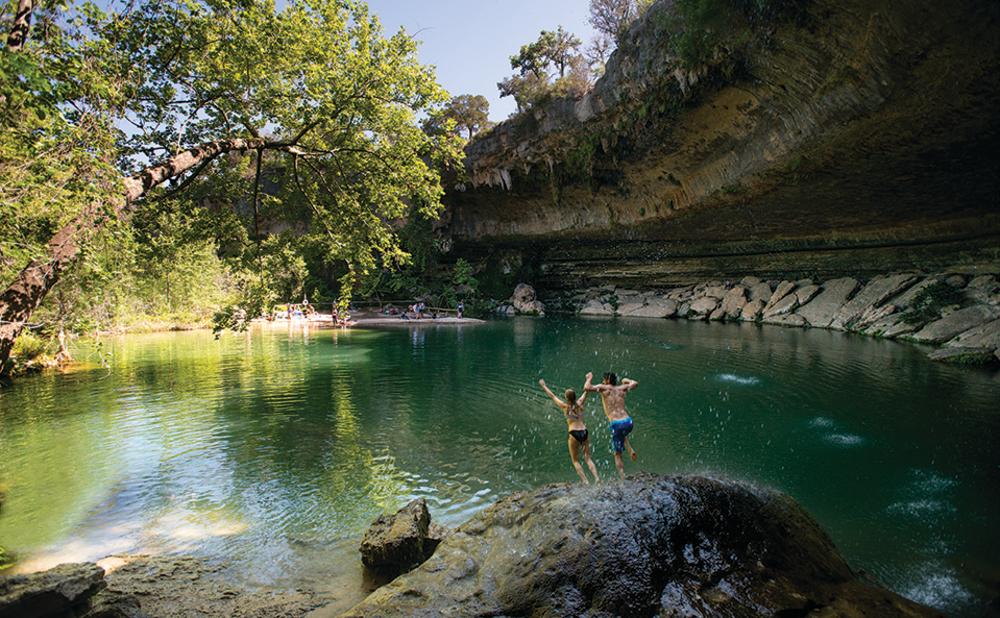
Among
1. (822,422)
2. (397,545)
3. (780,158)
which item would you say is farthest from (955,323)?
(397,545)

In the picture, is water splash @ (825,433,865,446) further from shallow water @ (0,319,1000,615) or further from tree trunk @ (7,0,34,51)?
tree trunk @ (7,0,34,51)

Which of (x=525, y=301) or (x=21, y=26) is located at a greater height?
(x=21, y=26)

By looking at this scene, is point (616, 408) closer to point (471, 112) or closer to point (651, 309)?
point (651, 309)

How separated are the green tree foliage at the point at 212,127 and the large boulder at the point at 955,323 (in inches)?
780

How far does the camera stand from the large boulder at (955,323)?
1702cm

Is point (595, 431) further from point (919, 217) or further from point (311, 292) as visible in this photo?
point (311, 292)

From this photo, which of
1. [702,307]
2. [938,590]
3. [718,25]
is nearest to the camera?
[938,590]

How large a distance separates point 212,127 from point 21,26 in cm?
379

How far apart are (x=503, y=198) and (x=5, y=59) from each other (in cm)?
3403

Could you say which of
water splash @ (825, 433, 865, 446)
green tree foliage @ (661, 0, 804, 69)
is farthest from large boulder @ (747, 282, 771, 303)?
water splash @ (825, 433, 865, 446)

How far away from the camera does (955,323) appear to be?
58.5 ft

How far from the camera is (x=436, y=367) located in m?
16.2

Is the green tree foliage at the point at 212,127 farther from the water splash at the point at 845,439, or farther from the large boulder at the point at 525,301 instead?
the large boulder at the point at 525,301

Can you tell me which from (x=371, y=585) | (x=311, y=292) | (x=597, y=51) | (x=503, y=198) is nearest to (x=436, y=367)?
(x=371, y=585)
